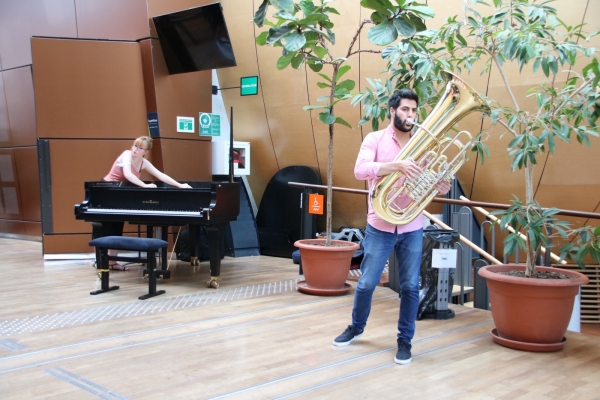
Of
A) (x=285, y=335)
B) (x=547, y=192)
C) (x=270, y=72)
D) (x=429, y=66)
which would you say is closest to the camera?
(x=429, y=66)

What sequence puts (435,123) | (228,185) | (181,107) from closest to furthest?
(435,123)
(228,185)
(181,107)

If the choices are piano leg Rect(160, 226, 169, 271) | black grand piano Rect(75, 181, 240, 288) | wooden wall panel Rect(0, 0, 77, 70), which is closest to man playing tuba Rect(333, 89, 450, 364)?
black grand piano Rect(75, 181, 240, 288)

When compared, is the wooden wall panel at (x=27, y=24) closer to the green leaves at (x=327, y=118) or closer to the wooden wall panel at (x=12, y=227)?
the wooden wall panel at (x=12, y=227)

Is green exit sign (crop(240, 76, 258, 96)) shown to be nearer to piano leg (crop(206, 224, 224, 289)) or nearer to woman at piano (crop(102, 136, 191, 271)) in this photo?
woman at piano (crop(102, 136, 191, 271))

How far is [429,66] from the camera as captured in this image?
363 centimetres

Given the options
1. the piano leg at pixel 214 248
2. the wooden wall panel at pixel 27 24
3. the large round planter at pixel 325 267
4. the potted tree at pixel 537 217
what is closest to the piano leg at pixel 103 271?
the piano leg at pixel 214 248

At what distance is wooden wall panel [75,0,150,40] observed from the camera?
7.23 meters

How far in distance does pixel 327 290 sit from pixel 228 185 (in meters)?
1.35

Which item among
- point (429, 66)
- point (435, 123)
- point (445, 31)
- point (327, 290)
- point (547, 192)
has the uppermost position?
point (445, 31)

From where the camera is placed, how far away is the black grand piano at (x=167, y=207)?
5.34 m

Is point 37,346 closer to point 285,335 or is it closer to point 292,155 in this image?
point 285,335

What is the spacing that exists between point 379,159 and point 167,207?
9.21 feet

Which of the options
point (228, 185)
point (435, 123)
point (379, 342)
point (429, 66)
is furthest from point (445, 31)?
point (228, 185)

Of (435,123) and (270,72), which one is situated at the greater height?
(270,72)
